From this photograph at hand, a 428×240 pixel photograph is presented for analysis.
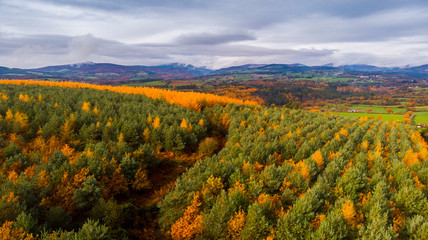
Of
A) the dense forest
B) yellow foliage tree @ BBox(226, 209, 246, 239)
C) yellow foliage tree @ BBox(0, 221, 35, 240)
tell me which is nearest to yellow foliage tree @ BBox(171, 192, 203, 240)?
the dense forest

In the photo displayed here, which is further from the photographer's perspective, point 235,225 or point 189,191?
point 189,191

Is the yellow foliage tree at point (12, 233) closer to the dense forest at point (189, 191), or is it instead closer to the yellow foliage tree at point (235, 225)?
the dense forest at point (189, 191)

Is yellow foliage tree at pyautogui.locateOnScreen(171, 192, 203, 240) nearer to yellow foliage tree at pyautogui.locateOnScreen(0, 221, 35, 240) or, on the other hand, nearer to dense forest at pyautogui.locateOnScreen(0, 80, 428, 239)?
dense forest at pyautogui.locateOnScreen(0, 80, 428, 239)

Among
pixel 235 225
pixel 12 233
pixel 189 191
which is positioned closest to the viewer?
pixel 12 233

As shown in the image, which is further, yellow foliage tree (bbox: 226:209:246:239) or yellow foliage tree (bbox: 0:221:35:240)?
yellow foliage tree (bbox: 226:209:246:239)

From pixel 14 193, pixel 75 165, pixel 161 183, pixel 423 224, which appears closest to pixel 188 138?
pixel 161 183

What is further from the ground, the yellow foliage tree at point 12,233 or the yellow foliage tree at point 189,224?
the yellow foliage tree at point 12,233

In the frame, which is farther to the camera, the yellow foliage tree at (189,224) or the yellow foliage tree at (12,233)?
the yellow foliage tree at (189,224)

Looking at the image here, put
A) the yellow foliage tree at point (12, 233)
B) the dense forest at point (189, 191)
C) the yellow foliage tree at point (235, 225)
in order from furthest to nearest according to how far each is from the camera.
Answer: the yellow foliage tree at point (235, 225)
the dense forest at point (189, 191)
the yellow foliage tree at point (12, 233)

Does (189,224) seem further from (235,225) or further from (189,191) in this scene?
(235,225)

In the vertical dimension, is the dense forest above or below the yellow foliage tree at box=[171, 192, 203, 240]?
above

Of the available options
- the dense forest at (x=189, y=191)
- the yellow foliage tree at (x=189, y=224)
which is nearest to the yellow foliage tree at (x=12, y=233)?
the dense forest at (x=189, y=191)

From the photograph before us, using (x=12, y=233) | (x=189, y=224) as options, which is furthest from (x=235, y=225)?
(x=12, y=233)
